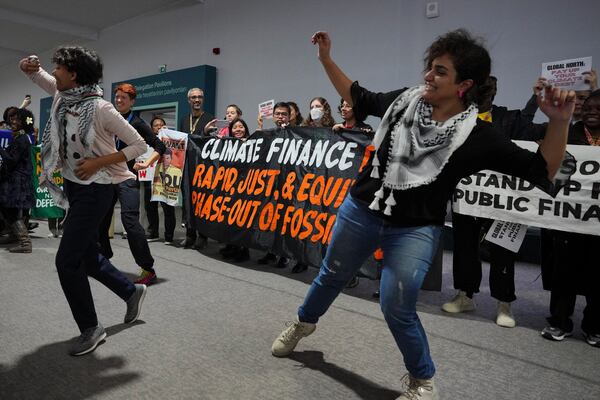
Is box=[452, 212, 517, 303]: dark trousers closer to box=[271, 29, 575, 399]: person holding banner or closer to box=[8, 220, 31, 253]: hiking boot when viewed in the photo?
box=[271, 29, 575, 399]: person holding banner

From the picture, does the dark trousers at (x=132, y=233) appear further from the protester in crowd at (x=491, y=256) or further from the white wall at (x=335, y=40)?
the white wall at (x=335, y=40)

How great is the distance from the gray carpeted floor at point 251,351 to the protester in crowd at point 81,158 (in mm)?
264

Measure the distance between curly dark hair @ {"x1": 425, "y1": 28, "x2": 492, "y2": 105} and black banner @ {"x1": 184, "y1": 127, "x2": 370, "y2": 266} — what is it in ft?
5.57

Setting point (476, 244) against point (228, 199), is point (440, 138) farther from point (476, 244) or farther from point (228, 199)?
point (228, 199)

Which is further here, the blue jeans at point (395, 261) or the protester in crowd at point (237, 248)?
the protester in crowd at point (237, 248)

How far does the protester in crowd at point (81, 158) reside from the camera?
2021 mm

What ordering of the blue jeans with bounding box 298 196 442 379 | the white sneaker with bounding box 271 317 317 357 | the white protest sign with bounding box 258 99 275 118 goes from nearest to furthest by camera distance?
the blue jeans with bounding box 298 196 442 379
the white sneaker with bounding box 271 317 317 357
the white protest sign with bounding box 258 99 275 118

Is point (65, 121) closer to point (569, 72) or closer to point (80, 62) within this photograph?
point (80, 62)

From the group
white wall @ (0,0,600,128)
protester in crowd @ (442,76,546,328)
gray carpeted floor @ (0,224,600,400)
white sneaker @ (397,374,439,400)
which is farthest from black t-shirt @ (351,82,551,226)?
white wall @ (0,0,600,128)

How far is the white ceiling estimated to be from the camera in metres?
10.1

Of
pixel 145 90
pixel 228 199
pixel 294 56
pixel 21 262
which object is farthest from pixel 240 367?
pixel 145 90

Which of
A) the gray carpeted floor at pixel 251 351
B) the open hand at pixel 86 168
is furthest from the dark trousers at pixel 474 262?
the open hand at pixel 86 168

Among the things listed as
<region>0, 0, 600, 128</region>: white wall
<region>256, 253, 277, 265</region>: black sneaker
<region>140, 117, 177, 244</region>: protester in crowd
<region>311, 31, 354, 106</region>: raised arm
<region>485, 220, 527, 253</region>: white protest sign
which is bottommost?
<region>256, 253, 277, 265</region>: black sneaker

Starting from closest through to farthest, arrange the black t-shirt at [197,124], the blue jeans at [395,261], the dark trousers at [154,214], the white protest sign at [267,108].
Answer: the blue jeans at [395,261] < the white protest sign at [267,108] < the dark trousers at [154,214] < the black t-shirt at [197,124]
